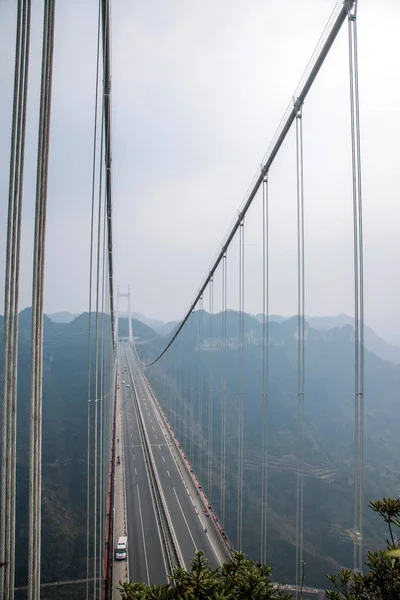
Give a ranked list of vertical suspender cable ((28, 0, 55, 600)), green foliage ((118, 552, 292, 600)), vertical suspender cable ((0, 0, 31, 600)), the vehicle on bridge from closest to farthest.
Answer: vertical suspender cable ((0, 0, 31, 600))
vertical suspender cable ((28, 0, 55, 600))
green foliage ((118, 552, 292, 600))
the vehicle on bridge

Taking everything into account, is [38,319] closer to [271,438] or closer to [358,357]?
[358,357]

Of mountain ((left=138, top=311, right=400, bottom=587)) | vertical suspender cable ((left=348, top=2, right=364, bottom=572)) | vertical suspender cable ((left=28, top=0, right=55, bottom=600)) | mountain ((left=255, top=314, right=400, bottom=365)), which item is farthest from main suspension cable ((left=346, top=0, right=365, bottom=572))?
mountain ((left=255, top=314, right=400, bottom=365))

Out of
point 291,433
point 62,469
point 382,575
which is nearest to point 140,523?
point 62,469

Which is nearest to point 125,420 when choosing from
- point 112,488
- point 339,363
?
point 112,488

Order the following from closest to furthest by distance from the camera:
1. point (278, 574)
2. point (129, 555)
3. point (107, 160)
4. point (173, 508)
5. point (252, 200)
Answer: point (107, 160) → point (252, 200) → point (129, 555) → point (173, 508) → point (278, 574)

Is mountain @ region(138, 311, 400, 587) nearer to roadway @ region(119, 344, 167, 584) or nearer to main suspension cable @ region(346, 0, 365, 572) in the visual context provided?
roadway @ region(119, 344, 167, 584)

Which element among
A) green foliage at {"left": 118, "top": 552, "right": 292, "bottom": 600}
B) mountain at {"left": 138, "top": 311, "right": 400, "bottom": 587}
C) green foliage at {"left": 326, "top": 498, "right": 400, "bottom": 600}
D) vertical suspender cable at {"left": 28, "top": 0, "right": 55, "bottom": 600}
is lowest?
mountain at {"left": 138, "top": 311, "right": 400, "bottom": 587}

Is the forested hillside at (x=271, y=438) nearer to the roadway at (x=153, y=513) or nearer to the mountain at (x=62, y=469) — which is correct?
the mountain at (x=62, y=469)

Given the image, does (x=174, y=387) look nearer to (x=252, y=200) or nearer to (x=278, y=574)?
(x=278, y=574)
